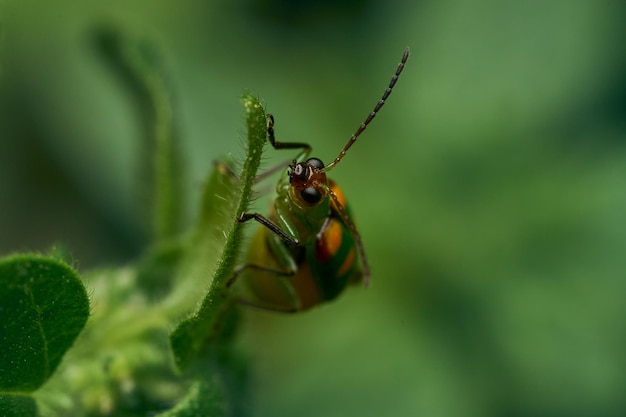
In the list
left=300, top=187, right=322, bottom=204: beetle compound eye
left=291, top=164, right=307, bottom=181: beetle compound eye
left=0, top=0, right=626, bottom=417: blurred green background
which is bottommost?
left=0, top=0, right=626, bottom=417: blurred green background

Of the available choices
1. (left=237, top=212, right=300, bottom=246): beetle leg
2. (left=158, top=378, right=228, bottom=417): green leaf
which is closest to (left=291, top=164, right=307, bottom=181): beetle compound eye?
(left=237, top=212, right=300, bottom=246): beetle leg

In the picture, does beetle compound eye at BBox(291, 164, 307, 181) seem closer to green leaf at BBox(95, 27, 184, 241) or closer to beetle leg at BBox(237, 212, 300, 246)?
beetle leg at BBox(237, 212, 300, 246)

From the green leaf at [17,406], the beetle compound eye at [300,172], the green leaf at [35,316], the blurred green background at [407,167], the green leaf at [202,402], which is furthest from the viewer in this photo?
the blurred green background at [407,167]

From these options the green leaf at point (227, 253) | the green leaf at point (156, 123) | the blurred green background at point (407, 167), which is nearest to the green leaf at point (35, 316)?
the green leaf at point (227, 253)

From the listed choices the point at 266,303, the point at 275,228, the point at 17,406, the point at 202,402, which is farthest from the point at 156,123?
the point at 17,406

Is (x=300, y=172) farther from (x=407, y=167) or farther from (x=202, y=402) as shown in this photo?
(x=407, y=167)

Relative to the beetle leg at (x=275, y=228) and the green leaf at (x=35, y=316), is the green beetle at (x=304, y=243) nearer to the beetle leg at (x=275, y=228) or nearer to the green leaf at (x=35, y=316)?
the beetle leg at (x=275, y=228)
